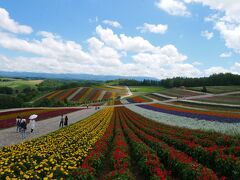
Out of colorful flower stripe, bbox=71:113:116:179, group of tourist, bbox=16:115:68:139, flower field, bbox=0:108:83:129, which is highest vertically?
colorful flower stripe, bbox=71:113:116:179

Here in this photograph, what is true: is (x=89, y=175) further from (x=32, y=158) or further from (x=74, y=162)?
(x=32, y=158)

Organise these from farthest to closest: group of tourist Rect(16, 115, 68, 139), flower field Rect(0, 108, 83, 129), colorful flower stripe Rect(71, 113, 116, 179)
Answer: flower field Rect(0, 108, 83, 129) < group of tourist Rect(16, 115, 68, 139) < colorful flower stripe Rect(71, 113, 116, 179)

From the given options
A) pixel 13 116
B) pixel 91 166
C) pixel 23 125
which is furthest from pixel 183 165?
pixel 13 116

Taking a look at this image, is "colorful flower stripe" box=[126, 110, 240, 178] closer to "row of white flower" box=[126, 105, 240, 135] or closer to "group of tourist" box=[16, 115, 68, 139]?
"row of white flower" box=[126, 105, 240, 135]

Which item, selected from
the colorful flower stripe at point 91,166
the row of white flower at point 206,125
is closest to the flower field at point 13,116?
the row of white flower at point 206,125

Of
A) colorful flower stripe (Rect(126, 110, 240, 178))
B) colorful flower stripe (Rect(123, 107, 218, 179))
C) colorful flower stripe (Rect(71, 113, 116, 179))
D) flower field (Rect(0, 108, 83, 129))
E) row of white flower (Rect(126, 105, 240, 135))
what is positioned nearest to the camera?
colorful flower stripe (Rect(123, 107, 218, 179))

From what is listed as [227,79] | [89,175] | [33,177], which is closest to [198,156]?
[89,175]

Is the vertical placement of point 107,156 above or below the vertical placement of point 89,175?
below

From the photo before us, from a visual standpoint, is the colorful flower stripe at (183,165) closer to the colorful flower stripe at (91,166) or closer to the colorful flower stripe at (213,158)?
the colorful flower stripe at (213,158)

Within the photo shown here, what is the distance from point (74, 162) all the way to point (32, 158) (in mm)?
2064

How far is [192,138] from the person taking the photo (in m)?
16.5

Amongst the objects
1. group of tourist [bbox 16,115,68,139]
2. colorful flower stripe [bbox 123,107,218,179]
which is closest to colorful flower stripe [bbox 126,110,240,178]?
colorful flower stripe [bbox 123,107,218,179]

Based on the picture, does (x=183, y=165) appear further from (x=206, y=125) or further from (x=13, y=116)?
(x=13, y=116)

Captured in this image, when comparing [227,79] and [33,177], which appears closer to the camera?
[33,177]
